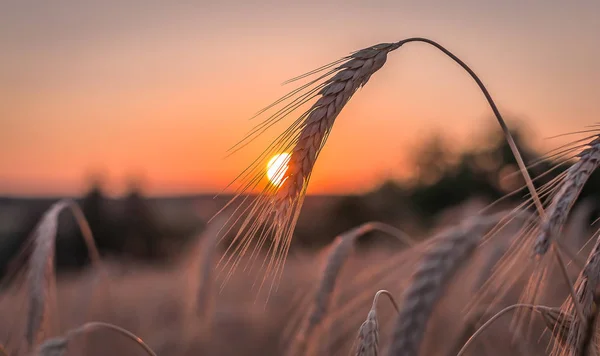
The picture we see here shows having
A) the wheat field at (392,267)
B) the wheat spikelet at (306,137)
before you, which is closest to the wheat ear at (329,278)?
the wheat field at (392,267)

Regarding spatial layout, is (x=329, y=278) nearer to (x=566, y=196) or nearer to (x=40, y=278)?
(x=40, y=278)

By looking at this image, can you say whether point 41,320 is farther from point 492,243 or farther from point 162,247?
point 162,247

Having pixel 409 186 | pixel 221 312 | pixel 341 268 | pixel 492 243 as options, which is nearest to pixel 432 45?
pixel 341 268

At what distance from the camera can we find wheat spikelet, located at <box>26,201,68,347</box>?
6.34ft

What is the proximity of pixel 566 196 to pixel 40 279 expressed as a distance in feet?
5.17

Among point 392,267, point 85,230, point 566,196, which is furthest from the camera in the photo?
point 85,230

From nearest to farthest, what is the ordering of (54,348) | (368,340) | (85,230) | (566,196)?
(566,196) < (368,340) < (54,348) < (85,230)

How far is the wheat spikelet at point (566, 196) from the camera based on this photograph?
1132mm

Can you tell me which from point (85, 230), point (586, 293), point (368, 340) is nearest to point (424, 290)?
point (368, 340)

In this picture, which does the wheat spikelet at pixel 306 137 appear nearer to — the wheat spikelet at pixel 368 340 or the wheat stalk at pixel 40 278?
the wheat spikelet at pixel 368 340

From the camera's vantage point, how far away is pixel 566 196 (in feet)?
4.01

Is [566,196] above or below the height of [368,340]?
above

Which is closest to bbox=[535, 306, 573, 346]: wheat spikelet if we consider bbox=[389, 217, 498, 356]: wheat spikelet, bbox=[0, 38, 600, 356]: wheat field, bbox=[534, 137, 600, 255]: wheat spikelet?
bbox=[0, 38, 600, 356]: wheat field

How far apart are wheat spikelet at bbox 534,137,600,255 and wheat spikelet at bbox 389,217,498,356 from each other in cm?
11
